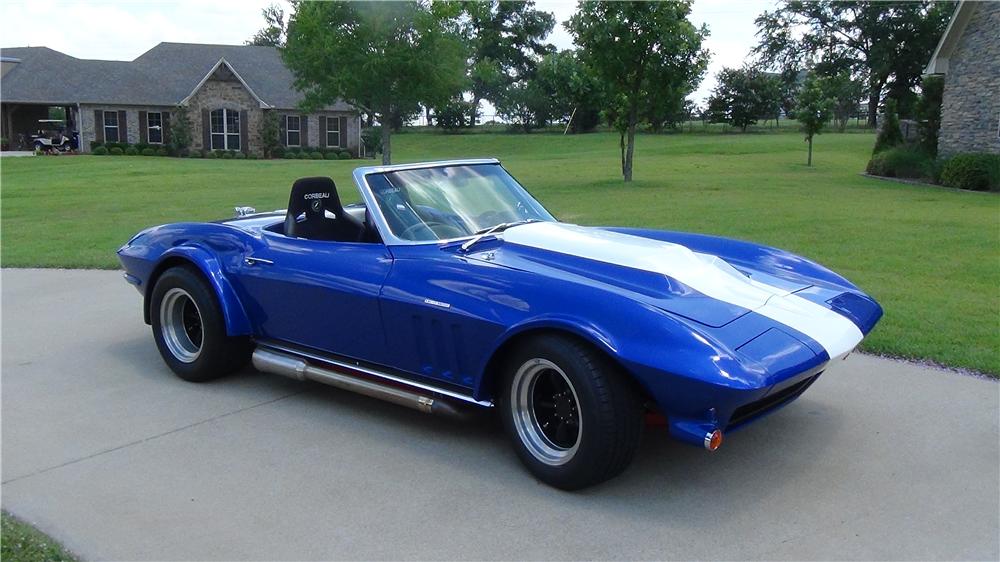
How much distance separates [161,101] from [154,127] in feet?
4.74

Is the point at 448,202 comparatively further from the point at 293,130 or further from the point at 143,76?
the point at 143,76

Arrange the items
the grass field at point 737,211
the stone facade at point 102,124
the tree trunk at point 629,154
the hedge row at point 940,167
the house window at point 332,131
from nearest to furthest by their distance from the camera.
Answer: the grass field at point 737,211
the hedge row at point 940,167
the tree trunk at point 629,154
the stone facade at point 102,124
the house window at point 332,131

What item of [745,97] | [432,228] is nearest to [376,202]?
[432,228]

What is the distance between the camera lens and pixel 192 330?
219 inches

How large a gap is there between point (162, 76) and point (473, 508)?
48.0m

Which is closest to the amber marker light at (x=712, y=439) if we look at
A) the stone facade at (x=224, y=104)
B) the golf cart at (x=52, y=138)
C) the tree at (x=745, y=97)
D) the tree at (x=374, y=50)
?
the tree at (x=374, y=50)

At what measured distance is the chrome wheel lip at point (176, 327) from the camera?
5457 millimetres

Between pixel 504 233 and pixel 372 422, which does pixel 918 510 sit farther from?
pixel 372 422

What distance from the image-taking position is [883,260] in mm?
9703

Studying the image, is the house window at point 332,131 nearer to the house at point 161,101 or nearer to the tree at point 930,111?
the house at point 161,101

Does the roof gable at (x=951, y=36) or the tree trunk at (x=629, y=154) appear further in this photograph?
the roof gable at (x=951, y=36)

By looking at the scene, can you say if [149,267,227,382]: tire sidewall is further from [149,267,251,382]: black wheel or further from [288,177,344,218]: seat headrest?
[288,177,344,218]: seat headrest

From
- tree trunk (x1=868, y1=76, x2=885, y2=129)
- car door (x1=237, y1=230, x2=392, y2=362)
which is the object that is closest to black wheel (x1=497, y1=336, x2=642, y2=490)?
car door (x1=237, y1=230, x2=392, y2=362)

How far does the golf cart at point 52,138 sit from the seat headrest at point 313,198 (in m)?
41.4
